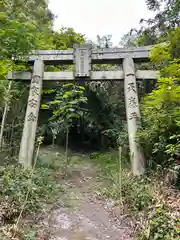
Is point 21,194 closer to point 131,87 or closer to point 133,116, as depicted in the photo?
point 133,116

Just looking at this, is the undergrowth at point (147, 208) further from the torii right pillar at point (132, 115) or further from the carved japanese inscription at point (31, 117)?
the carved japanese inscription at point (31, 117)

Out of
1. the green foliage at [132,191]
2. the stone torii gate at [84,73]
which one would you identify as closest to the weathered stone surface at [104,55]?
the stone torii gate at [84,73]

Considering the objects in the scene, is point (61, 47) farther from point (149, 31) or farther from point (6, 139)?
point (6, 139)

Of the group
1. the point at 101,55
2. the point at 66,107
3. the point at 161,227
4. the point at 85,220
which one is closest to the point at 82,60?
the point at 101,55

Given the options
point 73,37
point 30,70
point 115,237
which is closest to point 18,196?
point 115,237

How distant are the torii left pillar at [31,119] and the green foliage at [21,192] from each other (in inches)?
24.0

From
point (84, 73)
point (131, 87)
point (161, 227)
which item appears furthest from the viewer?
point (84, 73)

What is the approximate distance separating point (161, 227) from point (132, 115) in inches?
160

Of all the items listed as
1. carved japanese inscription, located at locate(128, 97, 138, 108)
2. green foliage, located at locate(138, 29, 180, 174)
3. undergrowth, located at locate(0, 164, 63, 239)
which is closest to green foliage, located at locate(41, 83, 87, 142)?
carved japanese inscription, located at locate(128, 97, 138, 108)

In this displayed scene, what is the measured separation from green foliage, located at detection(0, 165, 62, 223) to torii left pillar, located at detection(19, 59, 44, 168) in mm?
609

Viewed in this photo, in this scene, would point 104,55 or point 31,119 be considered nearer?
point 31,119

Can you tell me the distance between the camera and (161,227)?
3227 mm

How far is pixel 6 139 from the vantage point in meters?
8.43

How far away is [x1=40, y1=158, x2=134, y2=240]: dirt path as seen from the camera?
3.65 meters
